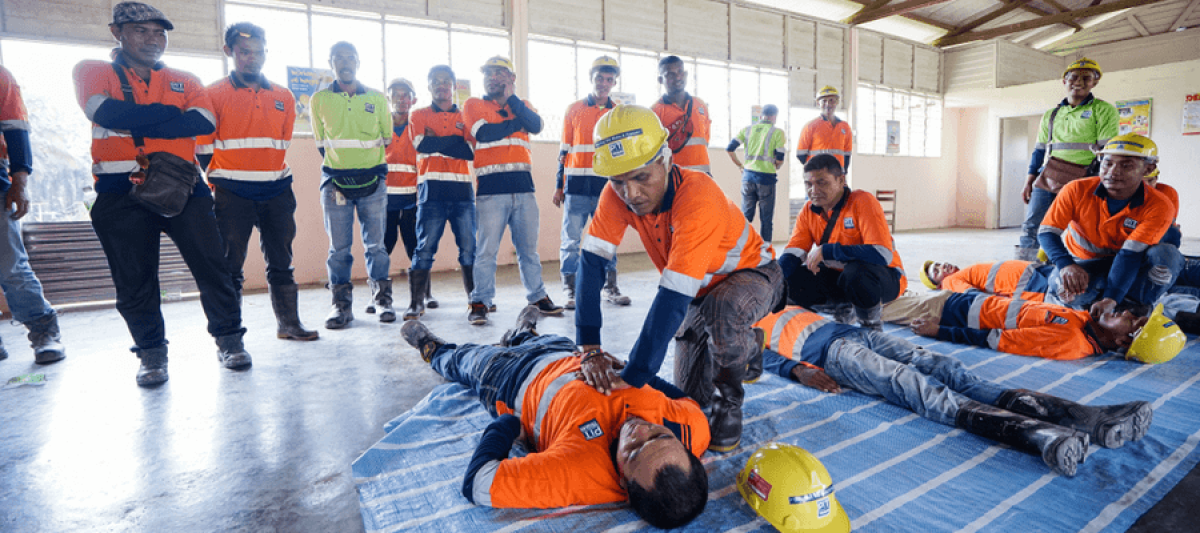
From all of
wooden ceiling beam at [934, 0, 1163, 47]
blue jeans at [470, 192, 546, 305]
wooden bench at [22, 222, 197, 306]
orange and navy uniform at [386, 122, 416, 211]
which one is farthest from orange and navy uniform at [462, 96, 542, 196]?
wooden ceiling beam at [934, 0, 1163, 47]

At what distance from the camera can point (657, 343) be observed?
1797mm

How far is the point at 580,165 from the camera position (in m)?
4.50

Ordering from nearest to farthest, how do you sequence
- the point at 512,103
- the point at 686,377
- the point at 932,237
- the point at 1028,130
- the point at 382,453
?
the point at 382,453 < the point at 686,377 < the point at 512,103 < the point at 932,237 < the point at 1028,130

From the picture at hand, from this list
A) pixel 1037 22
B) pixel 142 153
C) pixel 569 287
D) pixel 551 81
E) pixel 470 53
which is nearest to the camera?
pixel 142 153

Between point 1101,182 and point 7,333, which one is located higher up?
point 1101,182

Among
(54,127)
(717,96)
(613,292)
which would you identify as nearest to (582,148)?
(613,292)

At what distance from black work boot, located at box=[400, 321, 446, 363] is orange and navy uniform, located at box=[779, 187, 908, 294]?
1.82 m

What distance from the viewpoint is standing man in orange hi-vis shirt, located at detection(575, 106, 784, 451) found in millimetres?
1833

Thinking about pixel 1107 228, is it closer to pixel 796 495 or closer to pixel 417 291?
pixel 796 495

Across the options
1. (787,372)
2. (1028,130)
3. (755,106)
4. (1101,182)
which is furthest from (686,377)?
(1028,130)

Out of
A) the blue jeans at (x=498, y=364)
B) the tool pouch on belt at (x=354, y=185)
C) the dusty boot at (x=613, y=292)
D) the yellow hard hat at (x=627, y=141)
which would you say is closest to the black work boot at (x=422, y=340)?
the blue jeans at (x=498, y=364)

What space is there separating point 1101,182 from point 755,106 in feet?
21.2

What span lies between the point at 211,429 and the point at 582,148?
296cm

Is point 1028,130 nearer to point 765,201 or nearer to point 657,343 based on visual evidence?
point 765,201
